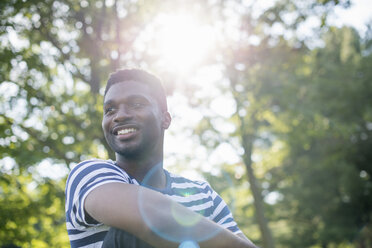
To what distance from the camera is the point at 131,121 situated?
7.55 feet

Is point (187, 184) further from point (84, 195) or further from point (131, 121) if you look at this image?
point (84, 195)

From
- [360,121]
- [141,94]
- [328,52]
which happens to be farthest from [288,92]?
[328,52]

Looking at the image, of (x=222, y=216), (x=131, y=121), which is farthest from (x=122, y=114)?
(x=222, y=216)

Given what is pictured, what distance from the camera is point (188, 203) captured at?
7.42ft

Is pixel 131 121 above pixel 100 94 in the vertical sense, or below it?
below

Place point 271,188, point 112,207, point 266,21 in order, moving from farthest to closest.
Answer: point 271,188 → point 266,21 → point 112,207

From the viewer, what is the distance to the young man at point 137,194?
1.53 m

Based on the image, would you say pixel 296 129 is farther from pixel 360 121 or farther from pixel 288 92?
pixel 360 121

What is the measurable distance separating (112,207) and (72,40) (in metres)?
6.93

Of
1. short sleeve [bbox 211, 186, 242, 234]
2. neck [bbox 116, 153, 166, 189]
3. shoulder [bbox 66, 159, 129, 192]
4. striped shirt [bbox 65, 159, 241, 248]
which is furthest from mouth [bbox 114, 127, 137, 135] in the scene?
short sleeve [bbox 211, 186, 242, 234]

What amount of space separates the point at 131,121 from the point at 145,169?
350mm

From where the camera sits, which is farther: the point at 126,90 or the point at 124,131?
the point at 126,90

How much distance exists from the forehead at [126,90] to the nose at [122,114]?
91 mm

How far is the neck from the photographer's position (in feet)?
7.57
